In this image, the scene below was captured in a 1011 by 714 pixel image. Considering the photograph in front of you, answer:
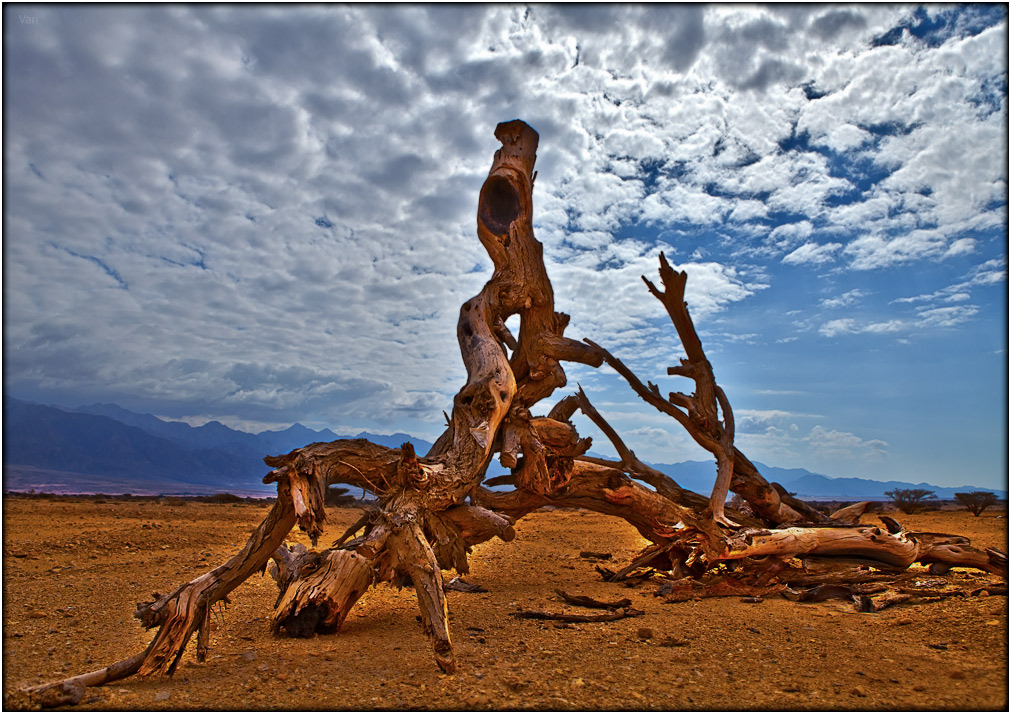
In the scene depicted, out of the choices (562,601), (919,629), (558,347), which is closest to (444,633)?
(562,601)

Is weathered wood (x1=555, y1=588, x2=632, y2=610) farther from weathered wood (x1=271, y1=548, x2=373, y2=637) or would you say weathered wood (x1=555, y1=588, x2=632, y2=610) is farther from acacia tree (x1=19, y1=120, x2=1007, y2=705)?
weathered wood (x1=271, y1=548, x2=373, y2=637)

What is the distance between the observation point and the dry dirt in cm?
322

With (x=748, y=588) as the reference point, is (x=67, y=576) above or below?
below

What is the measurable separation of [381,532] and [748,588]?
14.2 feet

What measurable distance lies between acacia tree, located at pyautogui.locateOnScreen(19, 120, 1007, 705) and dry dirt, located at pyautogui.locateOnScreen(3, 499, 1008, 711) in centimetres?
31

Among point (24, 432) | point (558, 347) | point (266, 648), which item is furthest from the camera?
point (24, 432)

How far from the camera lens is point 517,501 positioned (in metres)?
7.61

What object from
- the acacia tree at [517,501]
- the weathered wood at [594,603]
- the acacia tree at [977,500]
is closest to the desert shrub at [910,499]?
the acacia tree at [977,500]

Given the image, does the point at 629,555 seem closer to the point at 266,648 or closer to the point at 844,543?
the point at 844,543

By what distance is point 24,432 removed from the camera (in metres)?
151

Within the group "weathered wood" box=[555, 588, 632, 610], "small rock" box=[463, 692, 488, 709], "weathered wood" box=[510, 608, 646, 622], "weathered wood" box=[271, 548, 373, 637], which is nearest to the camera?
"small rock" box=[463, 692, 488, 709]

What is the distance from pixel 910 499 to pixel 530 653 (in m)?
22.2

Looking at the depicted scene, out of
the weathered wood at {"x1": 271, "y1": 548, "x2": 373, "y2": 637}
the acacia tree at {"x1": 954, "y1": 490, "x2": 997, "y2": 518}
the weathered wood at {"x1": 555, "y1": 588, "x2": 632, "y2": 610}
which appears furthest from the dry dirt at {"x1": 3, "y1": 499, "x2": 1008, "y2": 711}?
the acacia tree at {"x1": 954, "y1": 490, "x2": 997, "y2": 518}

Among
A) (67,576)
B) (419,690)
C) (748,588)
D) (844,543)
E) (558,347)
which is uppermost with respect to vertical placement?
(558,347)
